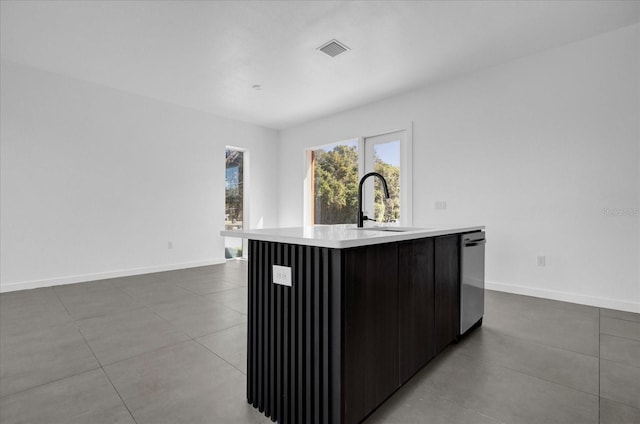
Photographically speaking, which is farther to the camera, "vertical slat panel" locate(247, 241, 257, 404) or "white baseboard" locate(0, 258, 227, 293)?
"white baseboard" locate(0, 258, 227, 293)

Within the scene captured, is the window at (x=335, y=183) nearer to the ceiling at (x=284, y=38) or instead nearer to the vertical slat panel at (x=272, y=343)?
the ceiling at (x=284, y=38)

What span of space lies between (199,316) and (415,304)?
2.04 metres

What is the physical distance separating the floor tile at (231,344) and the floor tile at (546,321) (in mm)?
1990

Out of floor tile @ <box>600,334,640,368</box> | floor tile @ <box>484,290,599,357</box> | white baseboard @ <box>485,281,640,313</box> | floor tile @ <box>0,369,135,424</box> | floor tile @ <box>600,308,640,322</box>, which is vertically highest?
white baseboard @ <box>485,281,640,313</box>

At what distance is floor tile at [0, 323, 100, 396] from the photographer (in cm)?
176

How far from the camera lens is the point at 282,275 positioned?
4.43 feet

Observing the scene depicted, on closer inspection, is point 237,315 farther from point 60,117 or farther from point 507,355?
point 60,117

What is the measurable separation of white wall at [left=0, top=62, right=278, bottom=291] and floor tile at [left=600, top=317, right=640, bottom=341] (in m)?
5.36

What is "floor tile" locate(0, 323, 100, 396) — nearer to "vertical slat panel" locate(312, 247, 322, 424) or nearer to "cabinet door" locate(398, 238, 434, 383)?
"vertical slat panel" locate(312, 247, 322, 424)

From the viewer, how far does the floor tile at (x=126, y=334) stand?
2.12 metres

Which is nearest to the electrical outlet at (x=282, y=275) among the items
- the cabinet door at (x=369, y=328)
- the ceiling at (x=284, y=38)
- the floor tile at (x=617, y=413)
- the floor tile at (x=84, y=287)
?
the cabinet door at (x=369, y=328)

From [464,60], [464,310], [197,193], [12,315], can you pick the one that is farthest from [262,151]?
[464,310]

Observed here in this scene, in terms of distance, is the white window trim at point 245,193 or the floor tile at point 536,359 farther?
the white window trim at point 245,193

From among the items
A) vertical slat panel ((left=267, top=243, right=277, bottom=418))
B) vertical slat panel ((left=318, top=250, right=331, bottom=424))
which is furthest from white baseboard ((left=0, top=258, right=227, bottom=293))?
vertical slat panel ((left=318, top=250, right=331, bottom=424))
